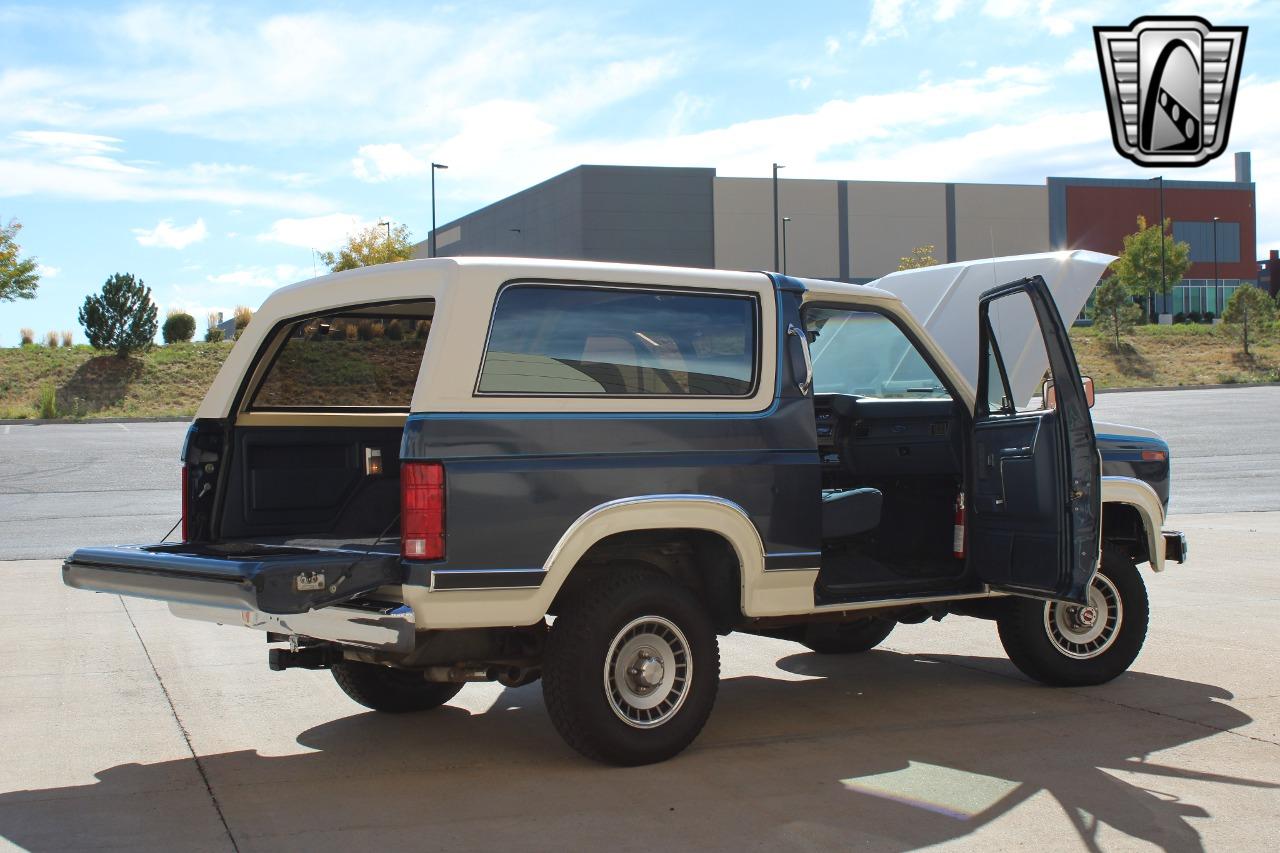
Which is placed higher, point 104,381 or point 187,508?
point 104,381

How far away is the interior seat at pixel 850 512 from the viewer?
637 cm

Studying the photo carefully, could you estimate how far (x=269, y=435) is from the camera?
6.47 meters

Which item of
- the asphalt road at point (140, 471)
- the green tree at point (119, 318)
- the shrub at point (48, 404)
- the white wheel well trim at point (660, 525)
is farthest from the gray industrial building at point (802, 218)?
the white wheel well trim at point (660, 525)

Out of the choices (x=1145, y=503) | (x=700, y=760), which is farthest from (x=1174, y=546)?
(x=700, y=760)

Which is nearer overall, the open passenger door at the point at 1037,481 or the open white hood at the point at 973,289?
the open passenger door at the point at 1037,481

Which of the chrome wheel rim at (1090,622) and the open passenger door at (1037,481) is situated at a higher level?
the open passenger door at (1037,481)

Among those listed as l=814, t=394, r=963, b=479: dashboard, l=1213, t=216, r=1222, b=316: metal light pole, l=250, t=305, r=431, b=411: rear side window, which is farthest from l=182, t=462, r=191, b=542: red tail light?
l=1213, t=216, r=1222, b=316: metal light pole

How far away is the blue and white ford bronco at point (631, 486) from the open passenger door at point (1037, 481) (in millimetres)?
13

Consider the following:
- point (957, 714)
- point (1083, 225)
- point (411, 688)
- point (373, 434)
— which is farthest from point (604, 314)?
point (1083, 225)

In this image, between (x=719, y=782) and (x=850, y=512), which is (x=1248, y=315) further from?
(x=719, y=782)

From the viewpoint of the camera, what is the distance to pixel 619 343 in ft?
18.9

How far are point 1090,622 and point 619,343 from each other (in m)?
3.13

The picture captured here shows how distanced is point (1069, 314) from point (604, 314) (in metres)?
3.13

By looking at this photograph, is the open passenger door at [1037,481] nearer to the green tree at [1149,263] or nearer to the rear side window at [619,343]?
the rear side window at [619,343]
